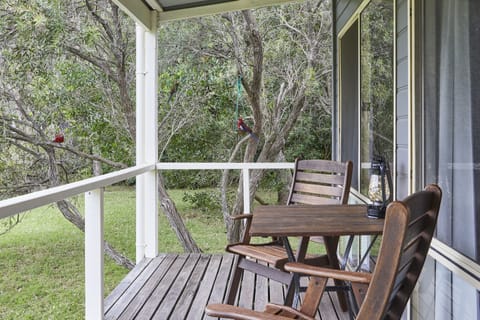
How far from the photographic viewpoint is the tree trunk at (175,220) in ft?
25.1

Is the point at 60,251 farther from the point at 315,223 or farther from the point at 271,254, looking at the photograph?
the point at 315,223

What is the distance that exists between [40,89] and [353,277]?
21.5ft

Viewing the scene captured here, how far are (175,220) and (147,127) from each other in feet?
11.9

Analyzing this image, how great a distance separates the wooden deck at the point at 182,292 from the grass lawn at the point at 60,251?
11.7 ft

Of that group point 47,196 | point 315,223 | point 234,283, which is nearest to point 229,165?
point 234,283

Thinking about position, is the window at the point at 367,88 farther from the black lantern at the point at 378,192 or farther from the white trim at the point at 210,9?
the white trim at the point at 210,9

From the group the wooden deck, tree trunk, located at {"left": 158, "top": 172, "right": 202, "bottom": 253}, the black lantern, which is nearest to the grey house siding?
the black lantern

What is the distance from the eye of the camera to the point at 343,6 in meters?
4.24

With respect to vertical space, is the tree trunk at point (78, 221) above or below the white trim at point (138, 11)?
below

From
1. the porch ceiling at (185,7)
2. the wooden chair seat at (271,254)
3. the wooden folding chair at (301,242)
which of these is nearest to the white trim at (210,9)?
the porch ceiling at (185,7)

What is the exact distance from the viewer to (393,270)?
1.13 m

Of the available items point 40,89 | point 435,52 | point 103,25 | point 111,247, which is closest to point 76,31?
point 103,25

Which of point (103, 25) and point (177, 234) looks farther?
point (177, 234)

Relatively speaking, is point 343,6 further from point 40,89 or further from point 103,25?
point 40,89
